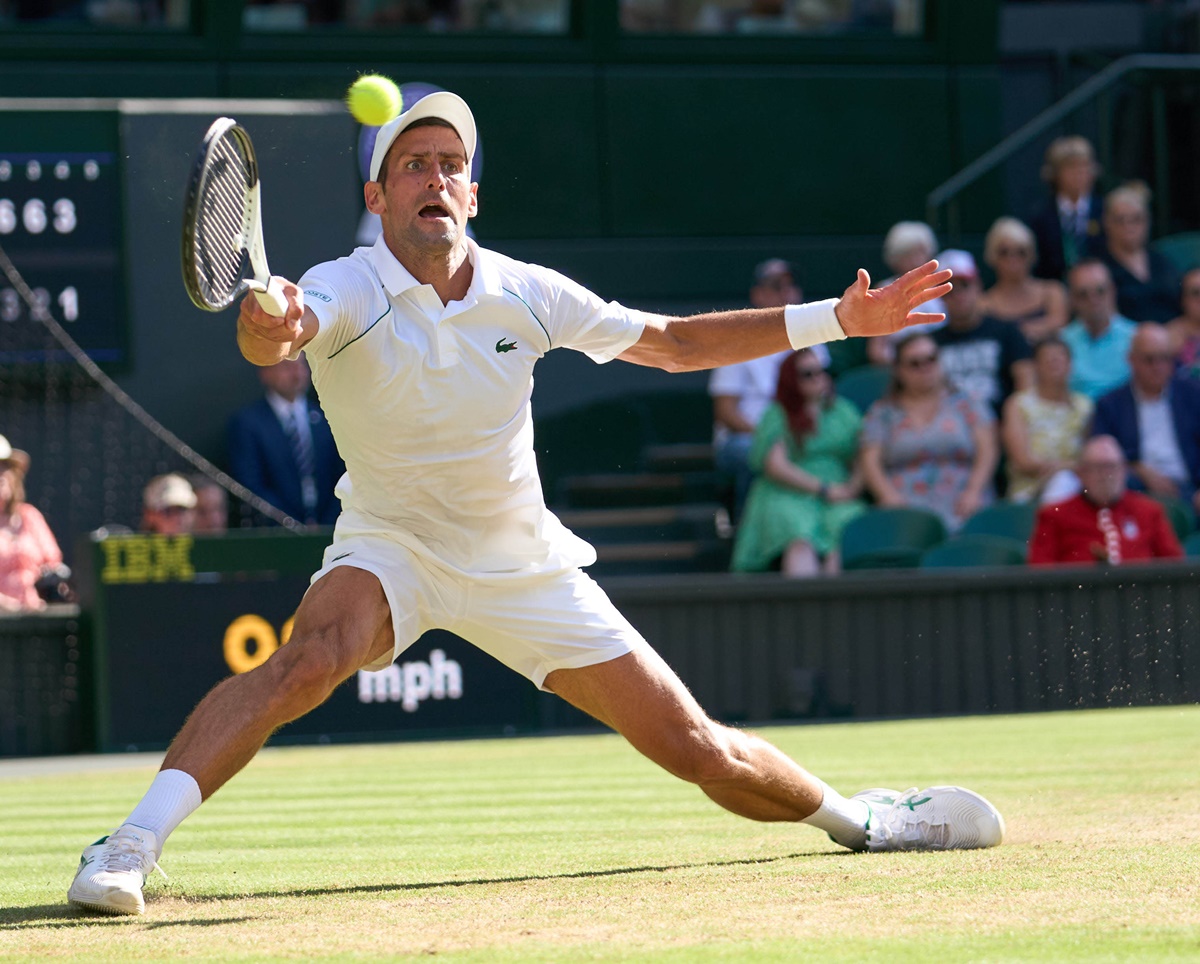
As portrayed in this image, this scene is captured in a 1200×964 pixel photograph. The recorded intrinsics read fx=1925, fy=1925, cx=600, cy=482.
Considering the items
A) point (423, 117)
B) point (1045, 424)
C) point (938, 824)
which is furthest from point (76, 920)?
point (1045, 424)

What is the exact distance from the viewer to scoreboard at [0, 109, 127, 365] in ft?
38.3

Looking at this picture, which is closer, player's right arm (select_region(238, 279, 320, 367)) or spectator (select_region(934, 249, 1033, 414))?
player's right arm (select_region(238, 279, 320, 367))

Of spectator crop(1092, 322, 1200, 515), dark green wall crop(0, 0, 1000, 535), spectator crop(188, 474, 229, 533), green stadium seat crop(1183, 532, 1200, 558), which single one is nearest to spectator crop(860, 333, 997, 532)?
spectator crop(1092, 322, 1200, 515)

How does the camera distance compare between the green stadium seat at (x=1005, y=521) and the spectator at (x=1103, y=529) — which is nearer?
the spectator at (x=1103, y=529)

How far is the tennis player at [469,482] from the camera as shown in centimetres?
450

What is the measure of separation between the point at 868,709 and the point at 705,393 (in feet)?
12.8

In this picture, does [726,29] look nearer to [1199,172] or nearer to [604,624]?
[1199,172]

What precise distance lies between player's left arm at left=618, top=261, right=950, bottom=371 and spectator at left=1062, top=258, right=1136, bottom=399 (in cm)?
690

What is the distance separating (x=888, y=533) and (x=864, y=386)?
134 centimetres

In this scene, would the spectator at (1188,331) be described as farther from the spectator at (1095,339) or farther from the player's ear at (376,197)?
the player's ear at (376,197)

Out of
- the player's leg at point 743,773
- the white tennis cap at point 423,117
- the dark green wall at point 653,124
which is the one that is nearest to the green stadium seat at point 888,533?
the dark green wall at point 653,124

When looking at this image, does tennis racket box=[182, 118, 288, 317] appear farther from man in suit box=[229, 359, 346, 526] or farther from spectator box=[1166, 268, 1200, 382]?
spectator box=[1166, 268, 1200, 382]

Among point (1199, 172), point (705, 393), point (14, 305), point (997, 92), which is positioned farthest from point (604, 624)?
point (997, 92)

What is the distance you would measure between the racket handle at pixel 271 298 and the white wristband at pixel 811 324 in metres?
1.44
